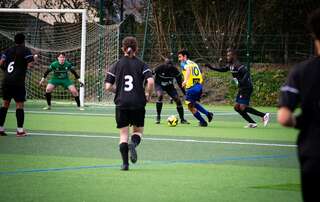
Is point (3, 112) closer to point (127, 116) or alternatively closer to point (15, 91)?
point (15, 91)

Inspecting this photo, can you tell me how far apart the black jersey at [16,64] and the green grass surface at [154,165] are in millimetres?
1133

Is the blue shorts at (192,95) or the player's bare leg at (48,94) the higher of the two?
the blue shorts at (192,95)

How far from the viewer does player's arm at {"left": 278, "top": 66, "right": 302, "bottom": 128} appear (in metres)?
5.31

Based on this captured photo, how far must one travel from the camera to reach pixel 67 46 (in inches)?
1217

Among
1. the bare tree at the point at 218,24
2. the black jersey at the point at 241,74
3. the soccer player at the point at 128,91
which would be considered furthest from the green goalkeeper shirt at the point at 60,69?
the soccer player at the point at 128,91

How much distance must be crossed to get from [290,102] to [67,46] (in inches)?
1024

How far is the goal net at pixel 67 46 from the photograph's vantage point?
29.8 m

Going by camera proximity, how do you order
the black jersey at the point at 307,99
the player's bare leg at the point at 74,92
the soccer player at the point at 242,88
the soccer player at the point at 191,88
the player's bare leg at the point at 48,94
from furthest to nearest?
the player's bare leg at the point at 74,92 → the player's bare leg at the point at 48,94 → the soccer player at the point at 191,88 → the soccer player at the point at 242,88 → the black jersey at the point at 307,99

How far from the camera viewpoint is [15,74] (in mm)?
16297

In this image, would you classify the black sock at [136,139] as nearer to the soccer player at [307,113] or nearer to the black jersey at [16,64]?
the black jersey at [16,64]

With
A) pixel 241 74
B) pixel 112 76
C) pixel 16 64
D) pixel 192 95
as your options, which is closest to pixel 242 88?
pixel 241 74

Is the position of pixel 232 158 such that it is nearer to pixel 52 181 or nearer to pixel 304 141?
pixel 52 181

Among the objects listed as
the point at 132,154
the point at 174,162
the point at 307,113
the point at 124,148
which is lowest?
the point at 174,162

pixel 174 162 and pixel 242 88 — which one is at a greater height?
pixel 242 88
